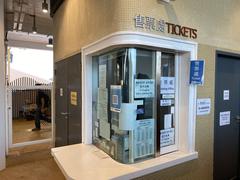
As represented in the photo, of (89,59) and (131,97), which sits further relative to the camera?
(89,59)

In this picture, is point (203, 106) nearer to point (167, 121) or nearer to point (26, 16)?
point (167, 121)

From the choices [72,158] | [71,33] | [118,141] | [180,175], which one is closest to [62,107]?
[71,33]

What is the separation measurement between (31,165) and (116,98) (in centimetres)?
300

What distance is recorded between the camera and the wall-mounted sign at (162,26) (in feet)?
6.15

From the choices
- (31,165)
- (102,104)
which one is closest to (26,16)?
(31,165)

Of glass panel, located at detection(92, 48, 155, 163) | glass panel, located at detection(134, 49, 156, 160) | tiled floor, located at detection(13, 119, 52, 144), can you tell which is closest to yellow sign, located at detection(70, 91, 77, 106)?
glass panel, located at detection(92, 48, 155, 163)

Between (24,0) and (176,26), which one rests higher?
(24,0)

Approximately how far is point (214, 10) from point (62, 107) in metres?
2.96

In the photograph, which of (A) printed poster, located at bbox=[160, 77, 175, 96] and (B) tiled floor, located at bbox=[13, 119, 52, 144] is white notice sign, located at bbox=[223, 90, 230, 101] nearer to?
(A) printed poster, located at bbox=[160, 77, 175, 96]

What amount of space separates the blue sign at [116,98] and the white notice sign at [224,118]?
1683 mm

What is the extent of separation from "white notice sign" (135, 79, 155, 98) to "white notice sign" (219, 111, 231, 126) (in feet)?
4.51

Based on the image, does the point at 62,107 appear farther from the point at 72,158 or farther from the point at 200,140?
the point at 200,140

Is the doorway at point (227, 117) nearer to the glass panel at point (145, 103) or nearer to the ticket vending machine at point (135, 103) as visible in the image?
the ticket vending machine at point (135, 103)

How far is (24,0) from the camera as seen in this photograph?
14.6 ft
